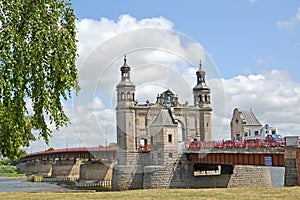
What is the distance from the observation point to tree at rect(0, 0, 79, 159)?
57.9 ft

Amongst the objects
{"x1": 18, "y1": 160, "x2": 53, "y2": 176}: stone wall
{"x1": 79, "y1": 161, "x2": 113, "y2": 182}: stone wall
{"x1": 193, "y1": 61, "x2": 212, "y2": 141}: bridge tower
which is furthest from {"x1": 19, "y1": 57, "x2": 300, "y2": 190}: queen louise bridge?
{"x1": 18, "y1": 160, "x2": 53, "y2": 176}: stone wall

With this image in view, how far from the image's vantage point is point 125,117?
2576 inches

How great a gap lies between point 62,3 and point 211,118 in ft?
182

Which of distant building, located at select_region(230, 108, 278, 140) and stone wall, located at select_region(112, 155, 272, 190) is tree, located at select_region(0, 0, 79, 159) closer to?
stone wall, located at select_region(112, 155, 272, 190)

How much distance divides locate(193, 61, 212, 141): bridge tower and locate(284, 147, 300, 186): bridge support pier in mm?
39173

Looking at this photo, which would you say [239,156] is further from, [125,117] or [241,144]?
[125,117]

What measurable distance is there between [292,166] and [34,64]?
69.1ft

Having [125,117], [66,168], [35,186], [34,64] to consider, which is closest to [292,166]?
[34,64]

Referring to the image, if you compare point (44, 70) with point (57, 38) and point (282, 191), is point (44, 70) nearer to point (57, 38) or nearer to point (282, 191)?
point (57, 38)

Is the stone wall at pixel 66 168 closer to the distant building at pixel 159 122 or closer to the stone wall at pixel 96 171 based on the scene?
the stone wall at pixel 96 171

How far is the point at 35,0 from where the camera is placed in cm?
1850

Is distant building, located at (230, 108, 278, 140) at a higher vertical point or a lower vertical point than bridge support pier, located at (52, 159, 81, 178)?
higher

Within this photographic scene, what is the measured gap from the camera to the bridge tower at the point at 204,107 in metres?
72.1

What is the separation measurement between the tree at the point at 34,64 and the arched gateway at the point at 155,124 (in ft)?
132
